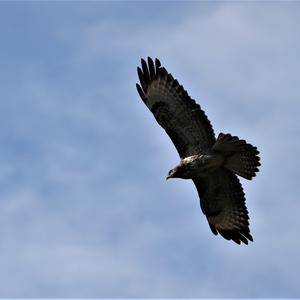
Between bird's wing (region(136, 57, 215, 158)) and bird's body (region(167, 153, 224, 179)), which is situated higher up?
bird's wing (region(136, 57, 215, 158))

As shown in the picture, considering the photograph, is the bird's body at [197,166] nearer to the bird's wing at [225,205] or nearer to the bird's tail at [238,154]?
the bird's tail at [238,154]

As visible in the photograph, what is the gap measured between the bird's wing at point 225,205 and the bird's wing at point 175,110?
0.93m

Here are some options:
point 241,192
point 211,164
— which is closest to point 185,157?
point 211,164

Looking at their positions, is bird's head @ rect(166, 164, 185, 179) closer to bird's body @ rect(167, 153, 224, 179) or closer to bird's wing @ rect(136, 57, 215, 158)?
bird's body @ rect(167, 153, 224, 179)

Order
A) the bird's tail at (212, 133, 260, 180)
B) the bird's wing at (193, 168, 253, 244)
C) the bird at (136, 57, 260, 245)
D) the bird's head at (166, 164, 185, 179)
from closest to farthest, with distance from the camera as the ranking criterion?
the bird's tail at (212, 133, 260, 180), the bird at (136, 57, 260, 245), the bird's head at (166, 164, 185, 179), the bird's wing at (193, 168, 253, 244)

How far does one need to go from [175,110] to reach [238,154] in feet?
5.02

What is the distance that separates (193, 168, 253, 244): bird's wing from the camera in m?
17.2

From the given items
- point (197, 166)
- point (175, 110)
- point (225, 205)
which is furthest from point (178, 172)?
point (225, 205)

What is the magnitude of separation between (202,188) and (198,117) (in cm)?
186

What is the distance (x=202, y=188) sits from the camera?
17.5 metres

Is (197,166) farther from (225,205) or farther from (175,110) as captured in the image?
(225,205)

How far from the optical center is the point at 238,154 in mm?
16078

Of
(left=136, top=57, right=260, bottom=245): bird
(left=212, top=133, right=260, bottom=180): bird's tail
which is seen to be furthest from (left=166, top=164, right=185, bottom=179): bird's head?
(left=212, top=133, right=260, bottom=180): bird's tail

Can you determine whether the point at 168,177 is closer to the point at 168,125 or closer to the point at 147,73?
the point at 168,125
